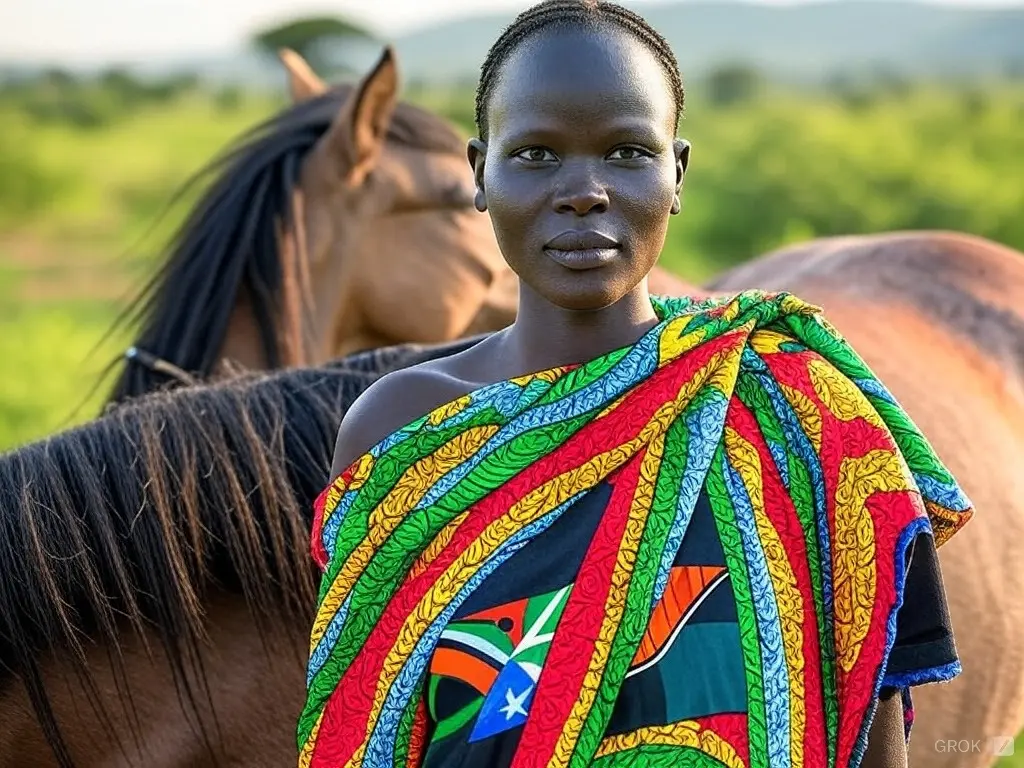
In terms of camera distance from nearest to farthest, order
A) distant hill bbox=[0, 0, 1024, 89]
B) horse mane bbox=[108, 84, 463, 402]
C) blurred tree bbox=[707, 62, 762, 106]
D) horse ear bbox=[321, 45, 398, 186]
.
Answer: horse mane bbox=[108, 84, 463, 402] < horse ear bbox=[321, 45, 398, 186] < blurred tree bbox=[707, 62, 762, 106] < distant hill bbox=[0, 0, 1024, 89]

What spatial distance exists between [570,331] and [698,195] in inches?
793

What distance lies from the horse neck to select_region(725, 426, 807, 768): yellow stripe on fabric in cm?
77

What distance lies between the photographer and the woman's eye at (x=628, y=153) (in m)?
1.38

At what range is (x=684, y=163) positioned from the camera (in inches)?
59.1

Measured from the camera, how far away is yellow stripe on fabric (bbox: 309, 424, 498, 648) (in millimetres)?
1397

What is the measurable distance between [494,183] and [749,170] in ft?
65.0

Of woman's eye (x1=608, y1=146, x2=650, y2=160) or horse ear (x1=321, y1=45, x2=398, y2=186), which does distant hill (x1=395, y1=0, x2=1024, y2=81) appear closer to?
horse ear (x1=321, y1=45, x2=398, y2=186)

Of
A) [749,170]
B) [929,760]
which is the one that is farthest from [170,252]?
[749,170]

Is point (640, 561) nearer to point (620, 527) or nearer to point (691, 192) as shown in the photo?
point (620, 527)

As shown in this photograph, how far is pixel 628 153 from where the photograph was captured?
4.53ft

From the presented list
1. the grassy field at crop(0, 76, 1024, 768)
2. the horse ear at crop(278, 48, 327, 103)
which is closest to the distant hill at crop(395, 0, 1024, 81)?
the grassy field at crop(0, 76, 1024, 768)

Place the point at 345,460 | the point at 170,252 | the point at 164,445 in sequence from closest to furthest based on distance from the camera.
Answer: the point at 345,460, the point at 164,445, the point at 170,252

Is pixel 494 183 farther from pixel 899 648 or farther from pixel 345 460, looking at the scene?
pixel 899 648

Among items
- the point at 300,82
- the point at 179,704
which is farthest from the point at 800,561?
the point at 300,82
